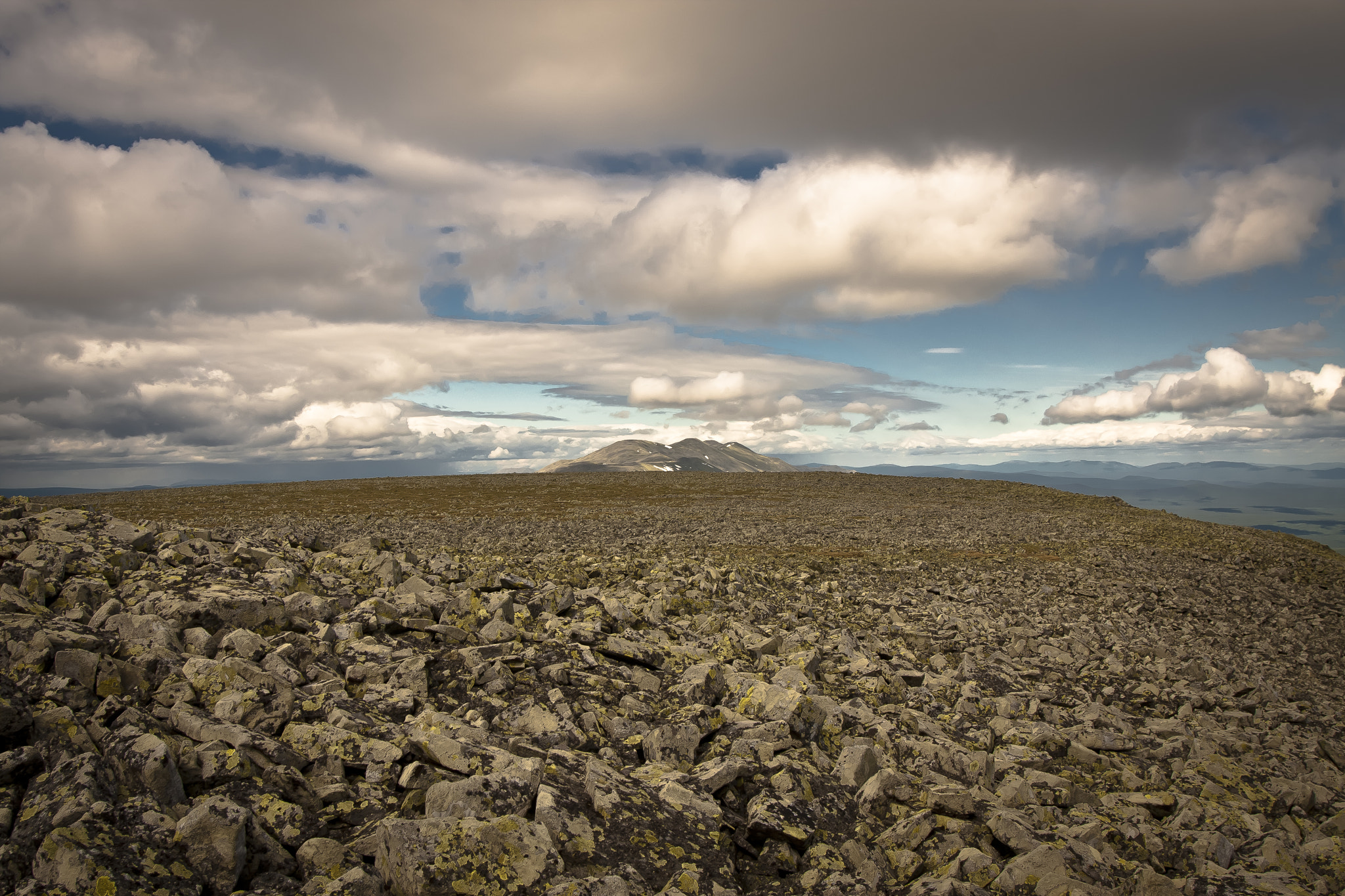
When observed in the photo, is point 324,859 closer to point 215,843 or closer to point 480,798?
point 215,843

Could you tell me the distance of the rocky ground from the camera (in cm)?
433

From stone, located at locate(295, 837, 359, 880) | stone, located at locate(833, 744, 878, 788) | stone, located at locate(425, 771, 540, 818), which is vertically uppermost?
stone, located at locate(425, 771, 540, 818)

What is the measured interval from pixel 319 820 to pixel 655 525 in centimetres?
3461

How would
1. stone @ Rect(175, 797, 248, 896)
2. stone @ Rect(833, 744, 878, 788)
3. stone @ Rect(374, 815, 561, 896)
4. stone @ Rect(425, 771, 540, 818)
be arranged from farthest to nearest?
1. stone @ Rect(833, 744, 878, 788)
2. stone @ Rect(425, 771, 540, 818)
3. stone @ Rect(374, 815, 561, 896)
4. stone @ Rect(175, 797, 248, 896)

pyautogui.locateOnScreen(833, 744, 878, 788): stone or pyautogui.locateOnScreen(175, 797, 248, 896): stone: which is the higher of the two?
pyautogui.locateOnScreen(175, 797, 248, 896): stone

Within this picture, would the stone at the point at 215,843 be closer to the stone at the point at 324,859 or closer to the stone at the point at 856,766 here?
the stone at the point at 324,859

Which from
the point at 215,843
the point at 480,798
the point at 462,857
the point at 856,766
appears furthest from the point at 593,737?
the point at 215,843

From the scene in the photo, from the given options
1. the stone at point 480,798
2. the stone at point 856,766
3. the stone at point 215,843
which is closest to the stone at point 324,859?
the stone at point 215,843

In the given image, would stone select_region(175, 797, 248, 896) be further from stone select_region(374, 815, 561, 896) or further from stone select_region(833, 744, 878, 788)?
stone select_region(833, 744, 878, 788)

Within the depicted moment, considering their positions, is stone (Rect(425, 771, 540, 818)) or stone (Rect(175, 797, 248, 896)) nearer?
stone (Rect(175, 797, 248, 896))

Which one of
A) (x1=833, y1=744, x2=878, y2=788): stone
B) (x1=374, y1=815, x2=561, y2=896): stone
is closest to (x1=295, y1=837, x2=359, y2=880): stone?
(x1=374, y1=815, x2=561, y2=896): stone

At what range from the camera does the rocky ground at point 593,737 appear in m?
4.33

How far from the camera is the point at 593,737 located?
21.8ft

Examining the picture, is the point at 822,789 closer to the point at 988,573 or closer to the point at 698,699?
the point at 698,699
